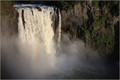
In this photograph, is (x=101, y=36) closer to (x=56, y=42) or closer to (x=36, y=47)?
(x=56, y=42)

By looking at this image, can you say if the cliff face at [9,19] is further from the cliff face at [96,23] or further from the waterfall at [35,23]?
the cliff face at [96,23]

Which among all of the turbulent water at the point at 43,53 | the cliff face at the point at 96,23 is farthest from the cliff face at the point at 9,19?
the cliff face at the point at 96,23

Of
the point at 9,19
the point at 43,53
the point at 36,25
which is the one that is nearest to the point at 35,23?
the point at 36,25

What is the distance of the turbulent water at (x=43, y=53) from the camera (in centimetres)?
670

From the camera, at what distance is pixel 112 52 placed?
7.41m

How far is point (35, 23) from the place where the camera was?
720cm

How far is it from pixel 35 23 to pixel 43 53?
6.30ft

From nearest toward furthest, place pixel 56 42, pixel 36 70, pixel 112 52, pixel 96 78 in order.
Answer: pixel 96 78 → pixel 36 70 → pixel 112 52 → pixel 56 42

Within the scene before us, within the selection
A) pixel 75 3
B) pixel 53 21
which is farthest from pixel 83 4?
pixel 53 21

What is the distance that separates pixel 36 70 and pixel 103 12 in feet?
16.5

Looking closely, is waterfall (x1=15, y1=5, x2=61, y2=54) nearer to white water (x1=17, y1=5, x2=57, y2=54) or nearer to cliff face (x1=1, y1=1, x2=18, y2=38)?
white water (x1=17, y1=5, x2=57, y2=54)

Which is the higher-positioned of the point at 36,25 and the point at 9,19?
the point at 9,19

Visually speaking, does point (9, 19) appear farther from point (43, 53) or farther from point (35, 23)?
point (43, 53)

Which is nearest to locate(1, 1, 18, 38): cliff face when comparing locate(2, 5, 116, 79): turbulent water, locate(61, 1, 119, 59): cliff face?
locate(2, 5, 116, 79): turbulent water
